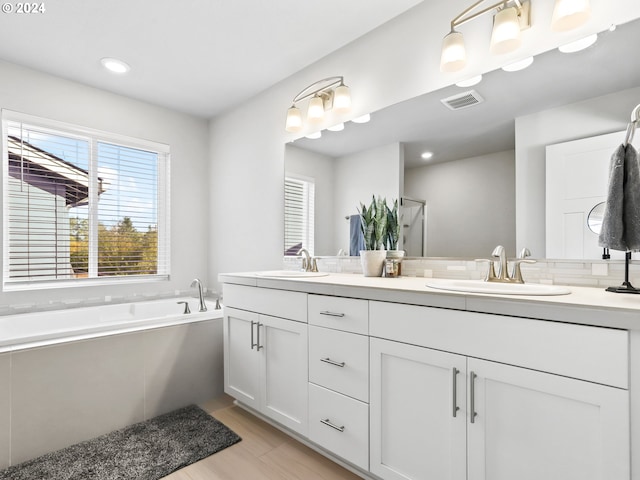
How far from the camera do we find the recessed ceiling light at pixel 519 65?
1531mm

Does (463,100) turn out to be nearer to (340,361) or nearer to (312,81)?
(312,81)

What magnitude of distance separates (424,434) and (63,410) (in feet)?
6.10

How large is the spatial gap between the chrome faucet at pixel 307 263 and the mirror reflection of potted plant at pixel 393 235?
0.60 m

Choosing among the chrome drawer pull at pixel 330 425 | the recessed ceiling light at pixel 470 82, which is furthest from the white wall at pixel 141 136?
the recessed ceiling light at pixel 470 82

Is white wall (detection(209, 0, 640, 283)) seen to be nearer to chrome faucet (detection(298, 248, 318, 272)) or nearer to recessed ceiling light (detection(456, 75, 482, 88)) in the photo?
recessed ceiling light (detection(456, 75, 482, 88))

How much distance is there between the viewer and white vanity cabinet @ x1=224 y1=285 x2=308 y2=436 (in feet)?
5.74

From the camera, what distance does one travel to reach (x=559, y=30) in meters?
1.41

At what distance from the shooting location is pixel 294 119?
247cm

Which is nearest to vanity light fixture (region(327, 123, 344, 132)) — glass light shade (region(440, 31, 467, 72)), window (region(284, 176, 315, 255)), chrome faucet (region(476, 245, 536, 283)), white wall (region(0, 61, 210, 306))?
window (region(284, 176, 315, 255))

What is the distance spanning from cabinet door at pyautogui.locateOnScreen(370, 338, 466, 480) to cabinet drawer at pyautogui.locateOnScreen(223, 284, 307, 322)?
0.47 meters

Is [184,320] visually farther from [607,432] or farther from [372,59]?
[607,432]

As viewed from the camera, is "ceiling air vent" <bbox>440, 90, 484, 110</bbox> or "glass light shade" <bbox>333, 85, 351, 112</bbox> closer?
"ceiling air vent" <bbox>440, 90, 484, 110</bbox>

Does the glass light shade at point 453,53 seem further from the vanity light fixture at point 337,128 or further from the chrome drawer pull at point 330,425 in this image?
the chrome drawer pull at point 330,425

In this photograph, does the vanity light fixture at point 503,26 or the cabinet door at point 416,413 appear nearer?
the cabinet door at point 416,413
